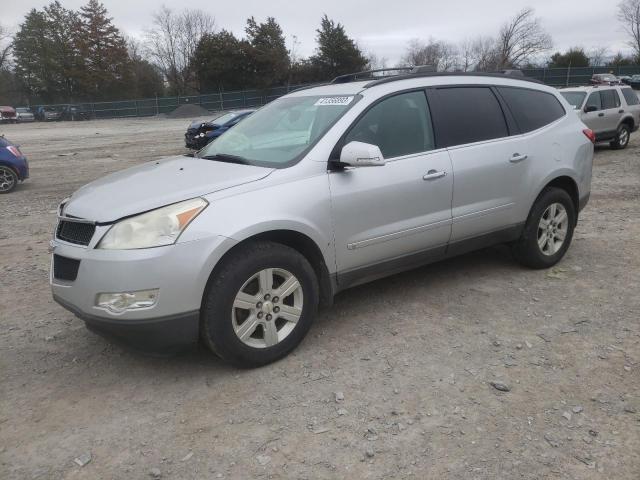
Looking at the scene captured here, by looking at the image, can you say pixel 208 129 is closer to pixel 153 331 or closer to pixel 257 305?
pixel 257 305

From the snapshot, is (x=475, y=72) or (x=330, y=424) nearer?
(x=330, y=424)

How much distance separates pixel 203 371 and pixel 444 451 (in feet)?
5.13

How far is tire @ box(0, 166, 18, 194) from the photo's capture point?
1083 centimetres

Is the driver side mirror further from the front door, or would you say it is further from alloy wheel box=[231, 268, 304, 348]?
alloy wheel box=[231, 268, 304, 348]

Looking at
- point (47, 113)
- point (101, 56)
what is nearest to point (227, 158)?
point (47, 113)

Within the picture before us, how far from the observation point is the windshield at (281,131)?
3652 millimetres

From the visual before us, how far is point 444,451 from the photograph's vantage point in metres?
2.57

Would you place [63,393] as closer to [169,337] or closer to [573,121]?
[169,337]

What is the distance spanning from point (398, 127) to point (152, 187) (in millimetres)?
1812

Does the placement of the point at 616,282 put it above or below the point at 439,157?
below

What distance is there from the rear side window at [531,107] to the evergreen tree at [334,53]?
5454cm

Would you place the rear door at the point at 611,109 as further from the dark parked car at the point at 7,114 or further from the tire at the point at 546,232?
the dark parked car at the point at 7,114

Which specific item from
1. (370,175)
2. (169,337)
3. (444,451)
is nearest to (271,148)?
(370,175)

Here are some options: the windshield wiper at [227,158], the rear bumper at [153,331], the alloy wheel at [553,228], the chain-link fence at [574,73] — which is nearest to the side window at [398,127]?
the windshield wiper at [227,158]
